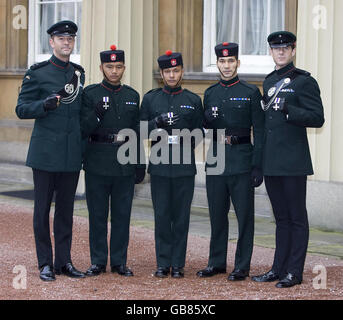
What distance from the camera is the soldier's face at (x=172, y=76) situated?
718cm

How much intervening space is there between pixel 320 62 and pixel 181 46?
8.72 feet

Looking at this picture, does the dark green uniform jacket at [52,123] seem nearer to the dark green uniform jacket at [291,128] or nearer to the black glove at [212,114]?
the black glove at [212,114]

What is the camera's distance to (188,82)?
1180 cm

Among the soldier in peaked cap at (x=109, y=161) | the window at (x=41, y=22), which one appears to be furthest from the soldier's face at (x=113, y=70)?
the window at (x=41, y=22)

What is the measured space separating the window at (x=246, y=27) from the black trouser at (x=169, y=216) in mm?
4233

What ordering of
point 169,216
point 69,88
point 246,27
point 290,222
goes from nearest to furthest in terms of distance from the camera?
point 290,222 < point 69,88 < point 169,216 < point 246,27

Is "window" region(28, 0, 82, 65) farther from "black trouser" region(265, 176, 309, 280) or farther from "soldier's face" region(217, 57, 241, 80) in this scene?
"black trouser" region(265, 176, 309, 280)

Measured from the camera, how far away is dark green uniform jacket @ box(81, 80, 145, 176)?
718 centimetres

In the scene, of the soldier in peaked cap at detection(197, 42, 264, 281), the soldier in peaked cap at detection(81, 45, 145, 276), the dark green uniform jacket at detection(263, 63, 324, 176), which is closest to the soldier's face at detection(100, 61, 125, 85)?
the soldier in peaked cap at detection(81, 45, 145, 276)

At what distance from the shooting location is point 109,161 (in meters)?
7.18

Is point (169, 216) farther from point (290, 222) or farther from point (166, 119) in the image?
point (290, 222)

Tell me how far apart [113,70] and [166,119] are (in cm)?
56

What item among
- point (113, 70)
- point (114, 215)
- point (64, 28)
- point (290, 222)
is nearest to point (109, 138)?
point (113, 70)

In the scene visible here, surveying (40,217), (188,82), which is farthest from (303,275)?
(188,82)
